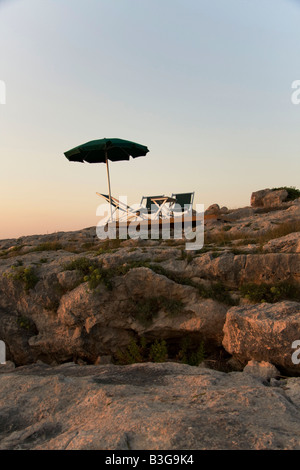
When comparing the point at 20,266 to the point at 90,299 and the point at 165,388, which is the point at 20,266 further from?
the point at 165,388

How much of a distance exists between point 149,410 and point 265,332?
8.72 ft

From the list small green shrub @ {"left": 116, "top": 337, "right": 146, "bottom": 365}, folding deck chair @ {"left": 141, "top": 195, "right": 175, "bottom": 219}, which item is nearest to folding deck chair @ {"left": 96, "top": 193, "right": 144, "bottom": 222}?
folding deck chair @ {"left": 141, "top": 195, "right": 175, "bottom": 219}

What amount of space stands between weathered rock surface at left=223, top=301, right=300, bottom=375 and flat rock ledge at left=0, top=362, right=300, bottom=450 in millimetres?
524

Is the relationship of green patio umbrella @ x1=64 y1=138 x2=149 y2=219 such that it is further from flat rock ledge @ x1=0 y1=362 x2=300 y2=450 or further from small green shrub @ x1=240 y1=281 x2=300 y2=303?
flat rock ledge @ x1=0 y1=362 x2=300 y2=450

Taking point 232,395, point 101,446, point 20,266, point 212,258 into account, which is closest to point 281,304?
point 212,258

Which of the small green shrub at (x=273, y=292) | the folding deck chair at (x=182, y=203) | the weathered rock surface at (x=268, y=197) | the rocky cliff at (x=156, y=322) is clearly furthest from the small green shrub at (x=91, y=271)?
the weathered rock surface at (x=268, y=197)

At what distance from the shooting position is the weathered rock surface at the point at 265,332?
471cm

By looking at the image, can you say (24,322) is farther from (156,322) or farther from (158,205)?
(158,205)

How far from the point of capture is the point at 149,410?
9.68ft

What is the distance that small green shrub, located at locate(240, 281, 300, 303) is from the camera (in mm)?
5656

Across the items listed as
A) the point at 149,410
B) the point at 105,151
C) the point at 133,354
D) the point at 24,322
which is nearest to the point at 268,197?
the point at 105,151

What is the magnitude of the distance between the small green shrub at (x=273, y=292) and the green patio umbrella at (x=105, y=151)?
920 cm

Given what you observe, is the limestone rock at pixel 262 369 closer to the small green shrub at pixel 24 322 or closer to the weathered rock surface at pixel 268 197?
the small green shrub at pixel 24 322

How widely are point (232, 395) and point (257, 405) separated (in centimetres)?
29
